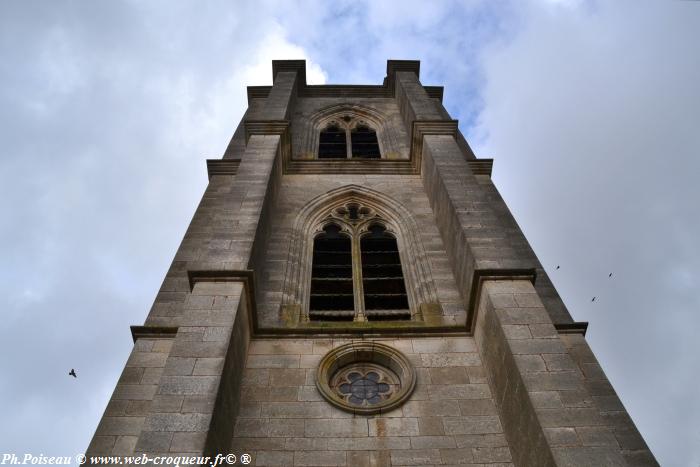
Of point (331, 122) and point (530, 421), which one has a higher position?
point (331, 122)

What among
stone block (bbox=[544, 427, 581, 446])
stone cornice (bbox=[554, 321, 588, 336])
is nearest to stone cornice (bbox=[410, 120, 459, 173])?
stone cornice (bbox=[554, 321, 588, 336])

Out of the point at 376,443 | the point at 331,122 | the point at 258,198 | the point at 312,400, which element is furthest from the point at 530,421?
the point at 331,122

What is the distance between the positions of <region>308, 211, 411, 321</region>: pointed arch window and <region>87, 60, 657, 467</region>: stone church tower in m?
0.04

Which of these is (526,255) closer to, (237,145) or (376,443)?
(376,443)

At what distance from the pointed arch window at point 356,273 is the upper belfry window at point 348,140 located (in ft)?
17.8

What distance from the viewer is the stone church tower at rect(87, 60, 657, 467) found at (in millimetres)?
7070

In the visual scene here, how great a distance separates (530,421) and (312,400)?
304 cm

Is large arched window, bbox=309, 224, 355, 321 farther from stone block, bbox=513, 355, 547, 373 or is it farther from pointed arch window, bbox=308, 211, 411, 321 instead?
stone block, bbox=513, 355, 547, 373

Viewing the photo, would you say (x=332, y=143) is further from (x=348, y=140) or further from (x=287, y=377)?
(x=287, y=377)

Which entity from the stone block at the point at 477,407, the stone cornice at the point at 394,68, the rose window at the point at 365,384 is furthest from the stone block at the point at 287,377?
the stone cornice at the point at 394,68

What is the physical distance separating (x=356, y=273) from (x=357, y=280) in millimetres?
287

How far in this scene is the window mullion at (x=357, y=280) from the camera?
1095cm

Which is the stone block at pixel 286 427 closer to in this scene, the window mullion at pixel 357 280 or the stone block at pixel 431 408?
the stone block at pixel 431 408

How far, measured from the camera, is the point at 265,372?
8867mm
